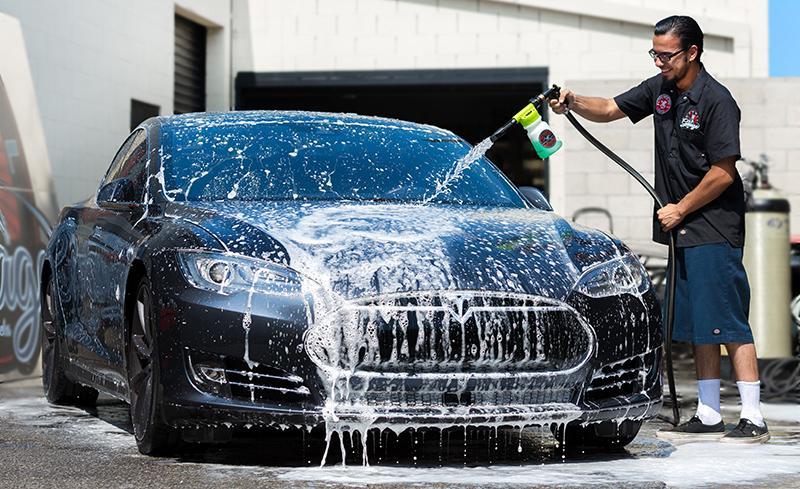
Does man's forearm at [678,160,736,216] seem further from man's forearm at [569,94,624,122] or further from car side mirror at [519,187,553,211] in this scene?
man's forearm at [569,94,624,122]

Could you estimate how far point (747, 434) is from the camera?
6723mm

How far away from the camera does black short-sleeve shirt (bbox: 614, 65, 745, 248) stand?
22.2ft

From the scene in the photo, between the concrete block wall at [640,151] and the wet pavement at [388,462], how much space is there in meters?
9.42

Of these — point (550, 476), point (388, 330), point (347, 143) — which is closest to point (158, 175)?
point (347, 143)

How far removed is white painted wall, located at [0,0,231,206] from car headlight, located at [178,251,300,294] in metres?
6.51

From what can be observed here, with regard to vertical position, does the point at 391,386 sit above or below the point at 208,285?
below

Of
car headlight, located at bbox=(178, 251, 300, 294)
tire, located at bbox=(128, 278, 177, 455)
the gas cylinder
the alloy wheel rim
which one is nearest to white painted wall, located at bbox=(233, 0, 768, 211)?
the gas cylinder

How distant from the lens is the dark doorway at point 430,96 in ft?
58.4

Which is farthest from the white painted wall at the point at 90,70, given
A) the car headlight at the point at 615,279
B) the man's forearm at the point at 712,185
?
the car headlight at the point at 615,279

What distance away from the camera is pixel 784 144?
16203 mm

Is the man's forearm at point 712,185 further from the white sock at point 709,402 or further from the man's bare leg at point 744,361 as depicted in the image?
the white sock at point 709,402

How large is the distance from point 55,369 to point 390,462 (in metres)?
2.84

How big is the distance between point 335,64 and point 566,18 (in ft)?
9.06

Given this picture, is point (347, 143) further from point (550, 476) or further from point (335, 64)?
point (335, 64)
